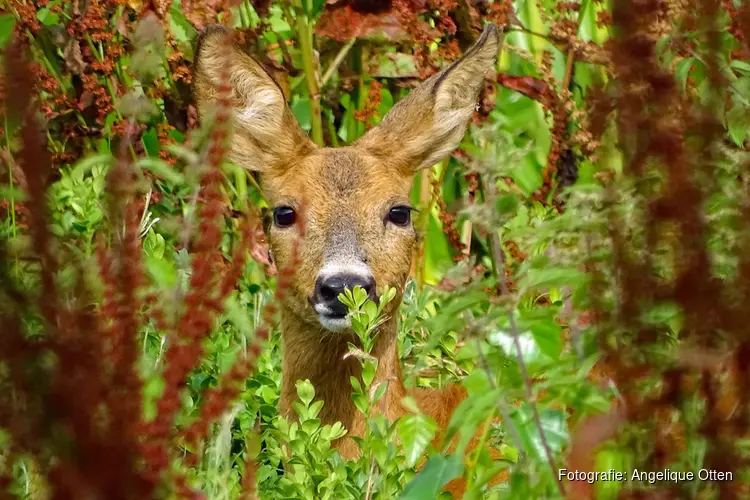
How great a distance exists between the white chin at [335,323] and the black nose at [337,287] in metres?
0.02

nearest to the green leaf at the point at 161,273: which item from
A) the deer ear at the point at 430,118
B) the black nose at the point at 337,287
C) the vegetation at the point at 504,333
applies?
the vegetation at the point at 504,333

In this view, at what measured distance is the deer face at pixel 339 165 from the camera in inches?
187

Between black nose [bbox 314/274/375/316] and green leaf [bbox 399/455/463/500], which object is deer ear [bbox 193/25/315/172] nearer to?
black nose [bbox 314/274/375/316]

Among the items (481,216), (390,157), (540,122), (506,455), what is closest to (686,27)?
(390,157)

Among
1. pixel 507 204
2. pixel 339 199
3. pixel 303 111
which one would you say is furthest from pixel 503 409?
pixel 303 111

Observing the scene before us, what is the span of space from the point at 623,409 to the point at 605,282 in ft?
0.69

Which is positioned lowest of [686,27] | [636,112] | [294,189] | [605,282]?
[294,189]

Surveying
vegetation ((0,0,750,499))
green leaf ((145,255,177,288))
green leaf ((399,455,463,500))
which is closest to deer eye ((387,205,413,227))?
vegetation ((0,0,750,499))

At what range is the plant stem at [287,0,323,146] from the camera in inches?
249

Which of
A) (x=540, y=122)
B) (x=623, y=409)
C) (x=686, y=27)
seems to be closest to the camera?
(x=623, y=409)

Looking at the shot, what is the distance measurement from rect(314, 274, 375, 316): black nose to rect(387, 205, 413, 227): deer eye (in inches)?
23.2

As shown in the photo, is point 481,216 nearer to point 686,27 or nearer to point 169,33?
point 686,27

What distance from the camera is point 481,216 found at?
96.9 inches

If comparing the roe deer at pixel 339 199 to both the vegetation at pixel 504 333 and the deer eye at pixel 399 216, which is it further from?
the vegetation at pixel 504 333
